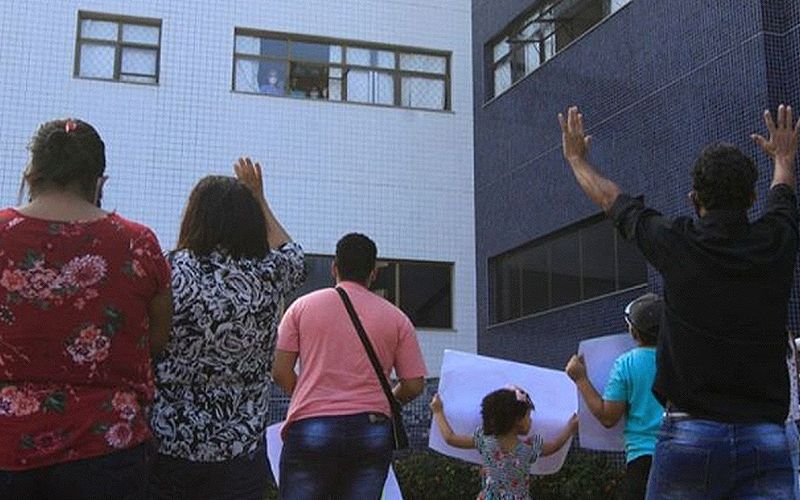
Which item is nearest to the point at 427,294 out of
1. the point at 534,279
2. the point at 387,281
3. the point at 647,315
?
the point at 387,281

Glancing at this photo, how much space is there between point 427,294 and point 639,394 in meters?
10.8

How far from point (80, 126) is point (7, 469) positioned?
1.00 m

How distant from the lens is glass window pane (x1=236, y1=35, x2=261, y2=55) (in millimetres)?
15195

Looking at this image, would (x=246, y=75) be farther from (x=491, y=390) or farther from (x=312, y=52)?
(x=491, y=390)

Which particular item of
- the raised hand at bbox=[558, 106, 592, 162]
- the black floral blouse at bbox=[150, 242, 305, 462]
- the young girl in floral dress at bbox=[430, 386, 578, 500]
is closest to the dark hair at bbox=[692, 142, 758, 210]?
the raised hand at bbox=[558, 106, 592, 162]

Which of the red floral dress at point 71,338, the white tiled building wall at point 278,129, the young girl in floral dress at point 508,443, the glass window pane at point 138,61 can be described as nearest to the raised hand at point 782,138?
the red floral dress at point 71,338

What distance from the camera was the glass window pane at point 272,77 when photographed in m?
15.2

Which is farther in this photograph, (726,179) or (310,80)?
(310,80)

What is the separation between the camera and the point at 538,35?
13414 mm

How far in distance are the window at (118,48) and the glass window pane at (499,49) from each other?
4840 mm

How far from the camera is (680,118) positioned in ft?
32.5

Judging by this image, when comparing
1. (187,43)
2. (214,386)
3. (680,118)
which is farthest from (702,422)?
(187,43)

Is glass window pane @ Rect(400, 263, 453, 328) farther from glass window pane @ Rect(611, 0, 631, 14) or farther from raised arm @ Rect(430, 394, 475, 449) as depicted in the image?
raised arm @ Rect(430, 394, 475, 449)

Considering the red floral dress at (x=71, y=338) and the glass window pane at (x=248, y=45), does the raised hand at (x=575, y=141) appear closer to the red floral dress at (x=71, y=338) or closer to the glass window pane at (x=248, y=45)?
the red floral dress at (x=71, y=338)
